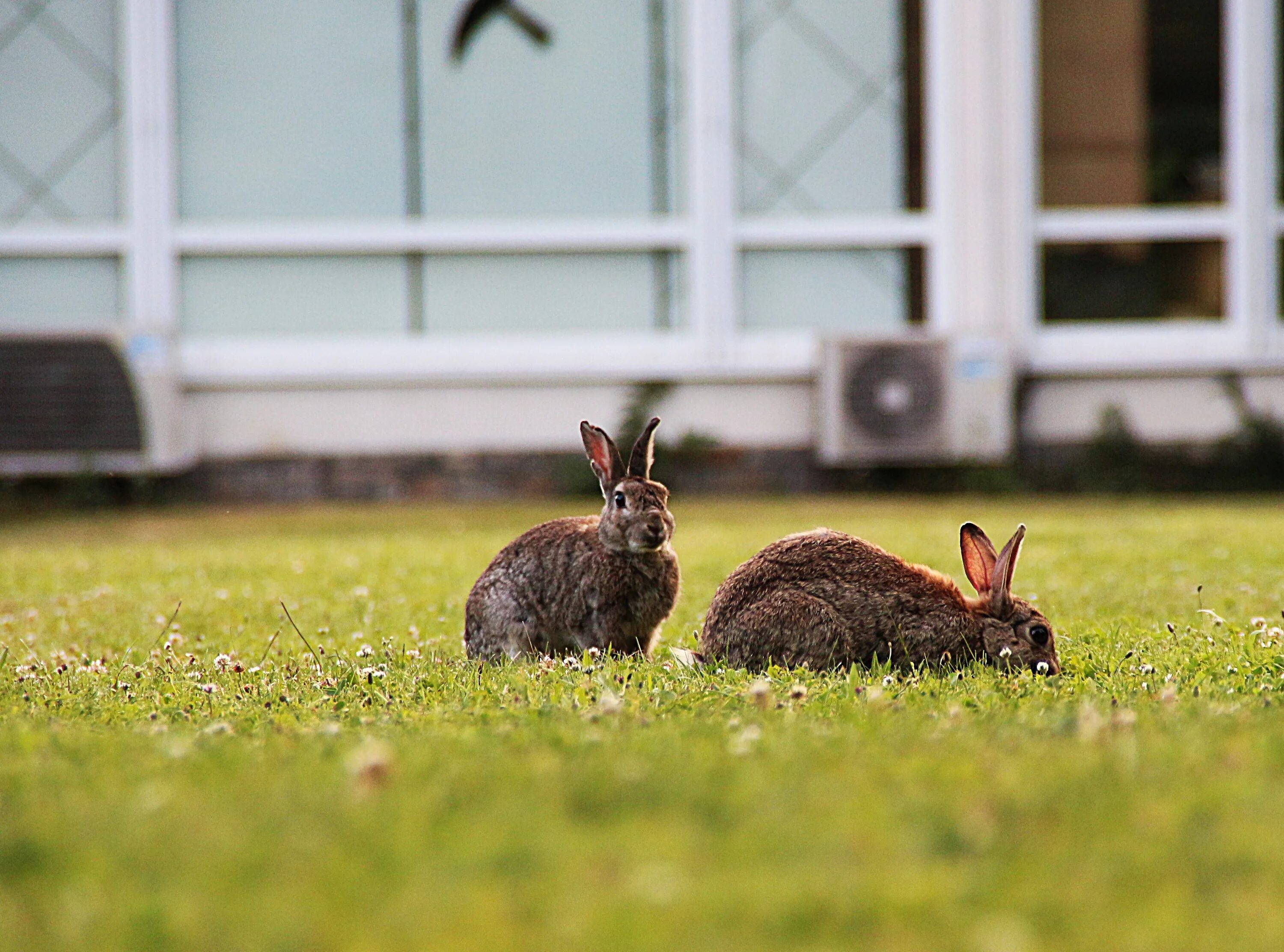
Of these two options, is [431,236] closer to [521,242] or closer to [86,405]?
[521,242]

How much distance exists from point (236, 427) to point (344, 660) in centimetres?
938

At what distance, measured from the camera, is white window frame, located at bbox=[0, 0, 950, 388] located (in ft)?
46.8

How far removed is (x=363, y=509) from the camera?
1341cm

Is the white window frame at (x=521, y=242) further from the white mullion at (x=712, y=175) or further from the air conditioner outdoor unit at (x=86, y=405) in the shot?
the air conditioner outdoor unit at (x=86, y=405)

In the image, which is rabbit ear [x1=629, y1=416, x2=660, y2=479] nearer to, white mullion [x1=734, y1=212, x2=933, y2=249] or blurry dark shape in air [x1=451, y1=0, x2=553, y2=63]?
white mullion [x1=734, y1=212, x2=933, y2=249]

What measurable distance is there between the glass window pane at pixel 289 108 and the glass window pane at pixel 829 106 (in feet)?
12.3

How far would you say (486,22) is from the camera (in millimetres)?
14719

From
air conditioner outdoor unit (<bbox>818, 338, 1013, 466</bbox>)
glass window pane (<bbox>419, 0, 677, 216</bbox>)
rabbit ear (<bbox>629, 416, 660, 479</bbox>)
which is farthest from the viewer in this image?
glass window pane (<bbox>419, 0, 677, 216</bbox>)

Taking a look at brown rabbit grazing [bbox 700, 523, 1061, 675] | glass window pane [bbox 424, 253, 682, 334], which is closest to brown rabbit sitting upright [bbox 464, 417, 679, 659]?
brown rabbit grazing [bbox 700, 523, 1061, 675]

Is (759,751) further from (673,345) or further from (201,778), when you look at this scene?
(673,345)

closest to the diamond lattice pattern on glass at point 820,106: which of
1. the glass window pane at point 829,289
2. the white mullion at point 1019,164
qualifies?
the glass window pane at point 829,289

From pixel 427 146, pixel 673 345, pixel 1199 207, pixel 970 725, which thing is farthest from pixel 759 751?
pixel 1199 207

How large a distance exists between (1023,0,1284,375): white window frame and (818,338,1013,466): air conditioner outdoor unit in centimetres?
88

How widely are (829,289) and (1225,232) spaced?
14.2 ft
